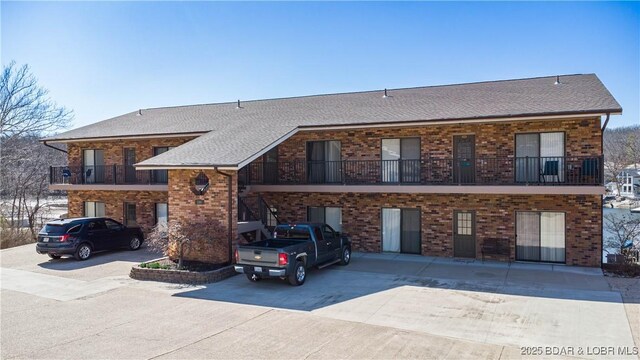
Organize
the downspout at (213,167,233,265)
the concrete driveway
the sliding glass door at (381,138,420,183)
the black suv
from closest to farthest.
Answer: the concrete driveway < the downspout at (213,167,233,265) < the black suv < the sliding glass door at (381,138,420,183)

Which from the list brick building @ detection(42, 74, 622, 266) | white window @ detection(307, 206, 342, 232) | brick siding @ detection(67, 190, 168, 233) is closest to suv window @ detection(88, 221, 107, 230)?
brick building @ detection(42, 74, 622, 266)

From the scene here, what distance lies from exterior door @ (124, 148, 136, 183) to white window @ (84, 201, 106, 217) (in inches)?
93.1

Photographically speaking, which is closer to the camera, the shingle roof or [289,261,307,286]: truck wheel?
[289,261,307,286]: truck wheel

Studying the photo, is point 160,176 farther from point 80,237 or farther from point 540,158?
point 540,158

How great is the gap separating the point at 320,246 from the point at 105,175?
1352 cm

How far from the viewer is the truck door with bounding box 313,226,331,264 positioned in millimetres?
13078

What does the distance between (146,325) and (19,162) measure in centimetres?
2745

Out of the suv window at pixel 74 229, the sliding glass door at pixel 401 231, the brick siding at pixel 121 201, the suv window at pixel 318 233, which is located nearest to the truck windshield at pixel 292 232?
the suv window at pixel 318 233

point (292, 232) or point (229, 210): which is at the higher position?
point (229, 210)

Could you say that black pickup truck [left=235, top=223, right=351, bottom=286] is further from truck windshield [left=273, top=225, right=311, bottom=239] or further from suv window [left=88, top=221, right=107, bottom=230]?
suv window [left=88, top=221, right=107, bottom=230]

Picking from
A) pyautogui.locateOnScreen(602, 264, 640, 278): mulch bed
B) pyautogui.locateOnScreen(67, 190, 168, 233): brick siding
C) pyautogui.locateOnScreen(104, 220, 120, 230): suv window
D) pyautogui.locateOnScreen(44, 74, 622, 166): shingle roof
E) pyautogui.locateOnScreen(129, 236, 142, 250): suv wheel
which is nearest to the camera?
pyautogui.locateOnScreen(602, 264, 640, 278): mulch bed

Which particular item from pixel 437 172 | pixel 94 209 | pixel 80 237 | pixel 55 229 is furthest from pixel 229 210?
pixel 94 209

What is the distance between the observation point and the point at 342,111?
1834cm

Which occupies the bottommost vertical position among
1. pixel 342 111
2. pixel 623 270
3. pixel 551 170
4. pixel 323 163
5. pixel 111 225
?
pixel 623 270
